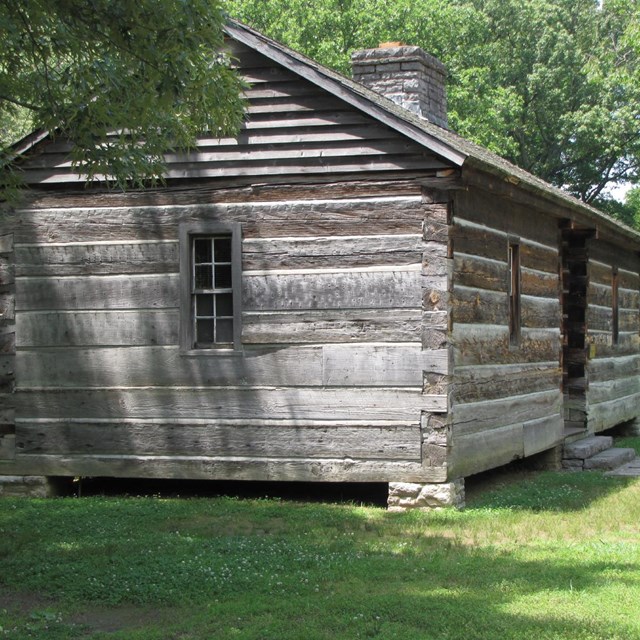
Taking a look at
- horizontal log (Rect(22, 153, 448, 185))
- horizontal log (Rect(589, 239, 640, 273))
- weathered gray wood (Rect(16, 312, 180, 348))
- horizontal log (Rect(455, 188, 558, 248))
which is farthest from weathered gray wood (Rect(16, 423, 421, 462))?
horizontal log (Rect(589, 239, 640, 273))

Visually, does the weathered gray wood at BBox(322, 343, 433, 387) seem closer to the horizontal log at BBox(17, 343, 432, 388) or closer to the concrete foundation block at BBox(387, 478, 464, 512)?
the horizontal log at BBox(17, 343, 432, 388)

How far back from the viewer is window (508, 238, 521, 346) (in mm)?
15234

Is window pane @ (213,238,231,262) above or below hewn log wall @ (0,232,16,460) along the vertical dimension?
above

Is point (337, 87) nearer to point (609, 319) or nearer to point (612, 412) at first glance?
point (609, 319)

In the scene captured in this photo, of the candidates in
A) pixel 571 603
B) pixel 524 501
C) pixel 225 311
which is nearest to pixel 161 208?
pixel 225 311

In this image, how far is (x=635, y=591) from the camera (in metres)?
8.60

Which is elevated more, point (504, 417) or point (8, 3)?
point (8, 3)

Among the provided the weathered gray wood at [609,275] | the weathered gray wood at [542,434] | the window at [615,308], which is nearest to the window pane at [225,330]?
the weathered gray wood at [542,434]

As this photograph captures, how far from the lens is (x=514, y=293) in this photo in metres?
15.4

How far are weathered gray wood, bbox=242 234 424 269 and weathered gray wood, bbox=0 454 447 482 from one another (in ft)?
7.38

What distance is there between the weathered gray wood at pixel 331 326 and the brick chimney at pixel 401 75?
18.4 feet

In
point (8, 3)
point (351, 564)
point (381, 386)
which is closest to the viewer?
point (8, 3)

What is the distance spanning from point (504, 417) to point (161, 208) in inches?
201

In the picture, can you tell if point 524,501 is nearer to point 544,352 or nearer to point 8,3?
point 544,352
